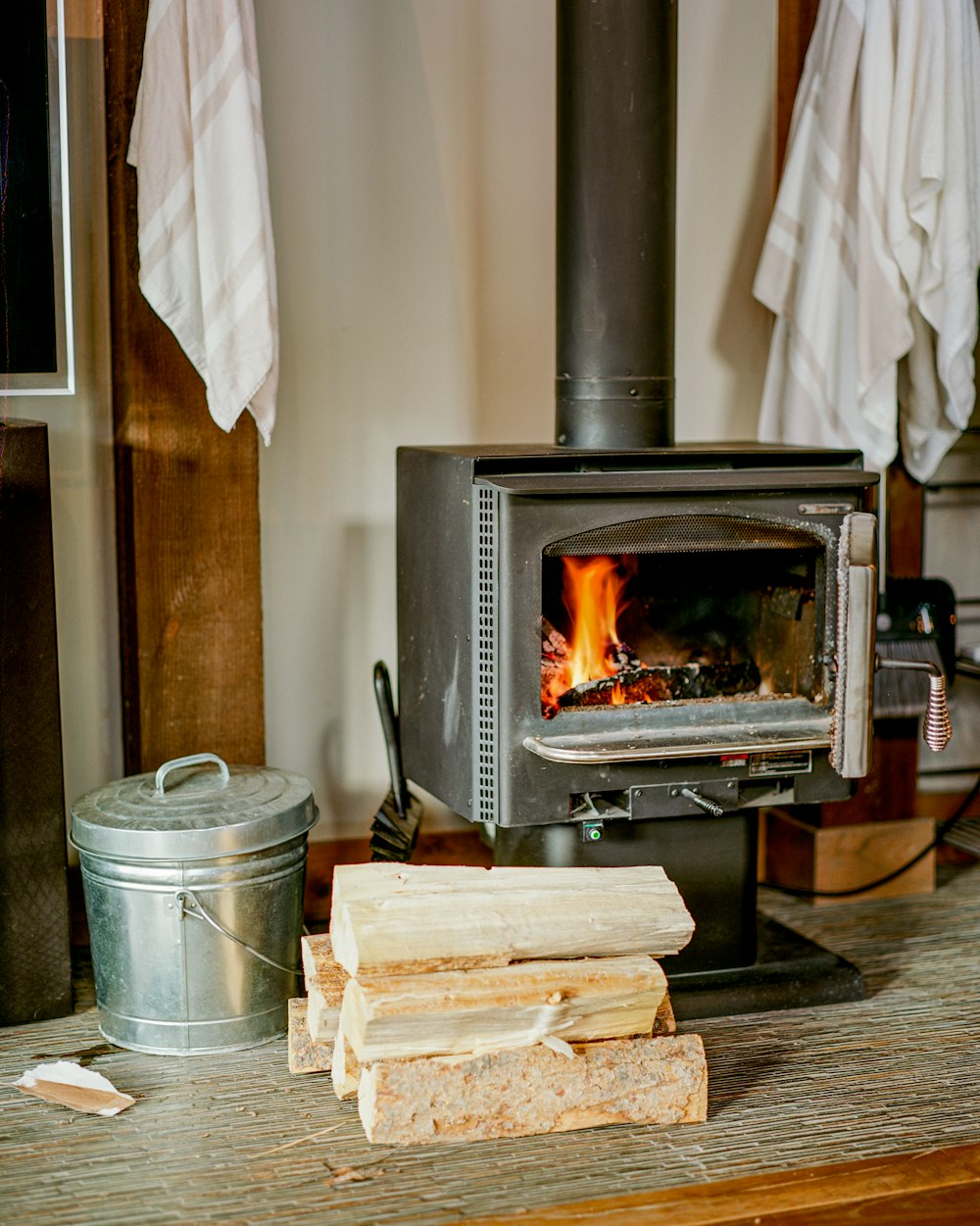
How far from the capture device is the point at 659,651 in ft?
8.26

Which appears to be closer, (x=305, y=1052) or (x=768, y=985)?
(x=305, y=1052)

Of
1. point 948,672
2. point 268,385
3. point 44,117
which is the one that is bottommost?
point 948,672

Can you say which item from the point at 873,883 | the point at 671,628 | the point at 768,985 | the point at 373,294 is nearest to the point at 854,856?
the point at 873,883

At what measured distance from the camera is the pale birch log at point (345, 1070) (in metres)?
2.10

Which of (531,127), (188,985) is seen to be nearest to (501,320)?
(531,127)

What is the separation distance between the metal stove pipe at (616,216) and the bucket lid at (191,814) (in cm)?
75

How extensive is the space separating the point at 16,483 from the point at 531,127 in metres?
1.21

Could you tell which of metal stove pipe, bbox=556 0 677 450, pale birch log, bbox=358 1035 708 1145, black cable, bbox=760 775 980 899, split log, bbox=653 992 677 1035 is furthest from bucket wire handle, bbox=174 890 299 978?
black cable, bbox=760 775 980 899

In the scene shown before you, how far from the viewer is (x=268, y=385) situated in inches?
96.4

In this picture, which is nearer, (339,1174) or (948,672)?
(339,1174)

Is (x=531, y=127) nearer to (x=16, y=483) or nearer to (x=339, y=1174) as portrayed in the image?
(x=16, y=483)

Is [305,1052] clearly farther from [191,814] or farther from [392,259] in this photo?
[392,259]

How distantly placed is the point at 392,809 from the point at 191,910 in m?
0.55

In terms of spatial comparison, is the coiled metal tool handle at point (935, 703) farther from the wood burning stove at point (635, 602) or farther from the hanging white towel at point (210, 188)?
the hanging white towel at point (210, 188)
